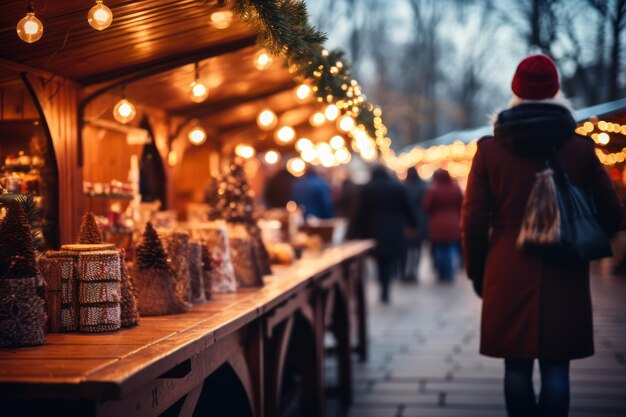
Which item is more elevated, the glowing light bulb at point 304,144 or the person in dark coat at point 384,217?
the glowing light bulb at point 304,144

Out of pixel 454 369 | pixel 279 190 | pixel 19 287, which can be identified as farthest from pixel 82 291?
pixel 279 190

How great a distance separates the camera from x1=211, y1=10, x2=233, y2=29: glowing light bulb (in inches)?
196

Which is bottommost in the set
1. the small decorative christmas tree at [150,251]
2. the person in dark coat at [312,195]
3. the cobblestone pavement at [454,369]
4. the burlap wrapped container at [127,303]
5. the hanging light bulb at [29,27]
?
the cobblestone pavement at [454,369]

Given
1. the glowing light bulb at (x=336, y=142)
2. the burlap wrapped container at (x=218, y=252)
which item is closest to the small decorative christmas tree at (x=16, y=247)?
the burlap wrapped container at (x=218, y=252)

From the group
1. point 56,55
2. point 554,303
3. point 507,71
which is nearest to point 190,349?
point 554,303

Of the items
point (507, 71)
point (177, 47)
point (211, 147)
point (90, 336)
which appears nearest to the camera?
point (90, 336)

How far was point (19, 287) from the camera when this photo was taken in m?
3.04

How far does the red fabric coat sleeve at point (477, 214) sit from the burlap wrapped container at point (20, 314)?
2218 mm

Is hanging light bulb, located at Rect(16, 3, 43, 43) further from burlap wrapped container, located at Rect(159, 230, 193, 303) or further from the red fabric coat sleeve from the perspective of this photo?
the red fabric coat sleeve

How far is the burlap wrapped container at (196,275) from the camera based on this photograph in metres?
4.27

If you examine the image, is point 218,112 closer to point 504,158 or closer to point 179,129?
point 179,129

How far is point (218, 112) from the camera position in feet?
29.0

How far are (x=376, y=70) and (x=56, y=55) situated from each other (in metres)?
31.3

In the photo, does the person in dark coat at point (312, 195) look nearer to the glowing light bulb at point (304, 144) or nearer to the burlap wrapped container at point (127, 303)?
the glowing light bulb at point (304, 144)
